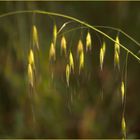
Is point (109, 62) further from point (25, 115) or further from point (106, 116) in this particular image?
point (25, 115)

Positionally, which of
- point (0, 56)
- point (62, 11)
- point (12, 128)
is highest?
point (62, 11)

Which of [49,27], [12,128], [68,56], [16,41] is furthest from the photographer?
[49,27]

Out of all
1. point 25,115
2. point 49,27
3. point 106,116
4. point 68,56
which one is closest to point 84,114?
point 106,116

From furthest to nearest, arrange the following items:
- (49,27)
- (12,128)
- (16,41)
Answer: (49,27) → (12,128) → (16,41)

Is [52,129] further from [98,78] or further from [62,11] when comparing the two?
[62,11]

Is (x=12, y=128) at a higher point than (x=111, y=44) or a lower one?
lower

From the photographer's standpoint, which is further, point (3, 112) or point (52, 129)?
point (3, 112)
